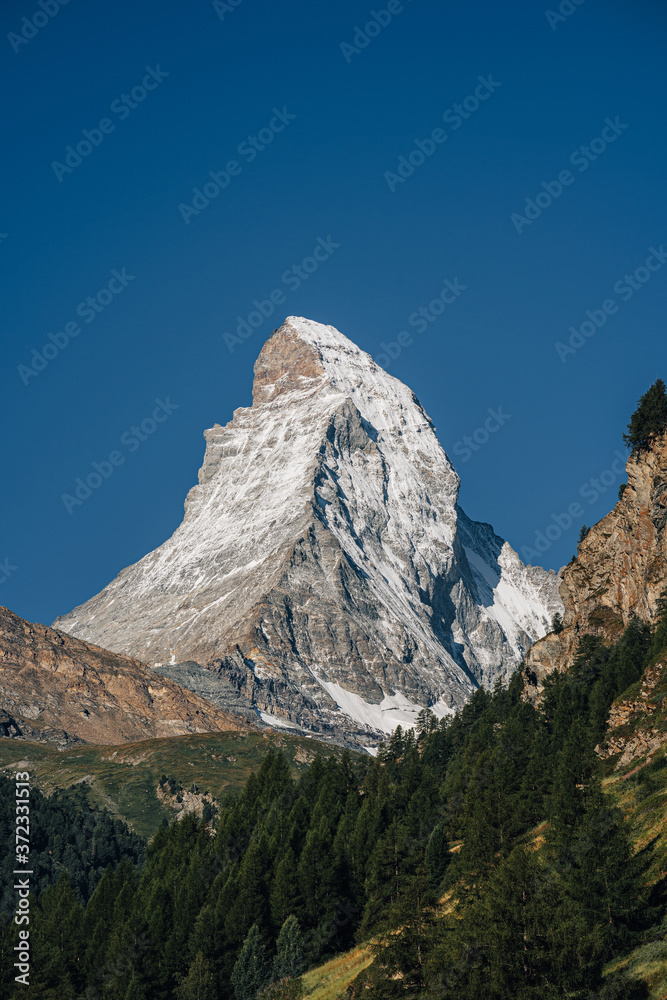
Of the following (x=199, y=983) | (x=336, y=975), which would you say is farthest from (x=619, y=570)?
(x=199, y=983)

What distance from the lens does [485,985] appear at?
39.7m

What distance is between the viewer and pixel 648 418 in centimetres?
11350

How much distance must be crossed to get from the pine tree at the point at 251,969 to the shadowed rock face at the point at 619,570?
52.8 meters

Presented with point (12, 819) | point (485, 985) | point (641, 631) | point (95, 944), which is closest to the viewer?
point (485, 985)

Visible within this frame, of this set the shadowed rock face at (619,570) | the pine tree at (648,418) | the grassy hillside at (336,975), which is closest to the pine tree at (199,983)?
the grassy hillside at (336,975)

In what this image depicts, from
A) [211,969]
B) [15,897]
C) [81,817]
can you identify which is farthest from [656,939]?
[81,817]

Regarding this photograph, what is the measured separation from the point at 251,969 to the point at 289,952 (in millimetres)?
3113

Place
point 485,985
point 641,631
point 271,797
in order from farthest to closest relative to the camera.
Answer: point 271,797 → point 641,631 → point 485,985

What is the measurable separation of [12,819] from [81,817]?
67.2 ft

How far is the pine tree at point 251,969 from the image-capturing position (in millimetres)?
71375

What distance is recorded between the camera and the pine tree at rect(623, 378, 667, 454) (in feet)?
367

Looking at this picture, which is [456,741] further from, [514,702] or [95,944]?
[95,944]

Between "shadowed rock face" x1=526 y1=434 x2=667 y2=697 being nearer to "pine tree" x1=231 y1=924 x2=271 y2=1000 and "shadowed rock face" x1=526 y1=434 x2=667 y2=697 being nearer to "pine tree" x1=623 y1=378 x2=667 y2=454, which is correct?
"pine tree" x1=623 y1=378 x2=667 y2=454

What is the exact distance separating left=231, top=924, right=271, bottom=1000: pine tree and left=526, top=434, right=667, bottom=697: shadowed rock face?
52.8m
